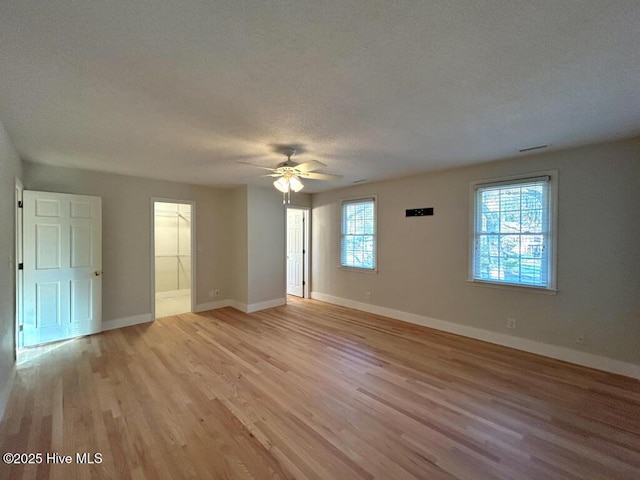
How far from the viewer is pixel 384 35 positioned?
55.1 inches

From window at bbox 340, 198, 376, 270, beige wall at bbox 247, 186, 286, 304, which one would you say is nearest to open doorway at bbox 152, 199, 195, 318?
beige wall at bbox 247, 186, 286, 304

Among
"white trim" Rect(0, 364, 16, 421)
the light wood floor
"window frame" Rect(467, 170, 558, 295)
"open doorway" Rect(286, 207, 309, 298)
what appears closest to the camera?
the light wood floor

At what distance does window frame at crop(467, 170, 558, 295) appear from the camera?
3350 mm

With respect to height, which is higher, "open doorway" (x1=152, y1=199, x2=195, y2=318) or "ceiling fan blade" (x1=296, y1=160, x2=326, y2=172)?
"ceiling fan blade" (x1=296, y1=160, x2=326, y2=172)

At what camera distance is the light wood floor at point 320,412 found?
70.4 inches

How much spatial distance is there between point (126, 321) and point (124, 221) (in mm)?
1612

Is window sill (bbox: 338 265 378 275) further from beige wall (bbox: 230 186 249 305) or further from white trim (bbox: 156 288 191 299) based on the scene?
white trim (bbox: 156 288 191 299)

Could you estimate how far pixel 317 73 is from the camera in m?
1.72

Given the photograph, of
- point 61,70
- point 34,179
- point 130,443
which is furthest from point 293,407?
point 34,179

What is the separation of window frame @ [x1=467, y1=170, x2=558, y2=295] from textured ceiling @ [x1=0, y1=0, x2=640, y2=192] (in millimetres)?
555

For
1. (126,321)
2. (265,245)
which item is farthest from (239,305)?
(126,321)

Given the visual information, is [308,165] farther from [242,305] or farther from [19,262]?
[19,262]

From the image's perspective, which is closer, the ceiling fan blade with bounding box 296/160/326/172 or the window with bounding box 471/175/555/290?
the ceiling fan blade with bounding box 296/160/326/172

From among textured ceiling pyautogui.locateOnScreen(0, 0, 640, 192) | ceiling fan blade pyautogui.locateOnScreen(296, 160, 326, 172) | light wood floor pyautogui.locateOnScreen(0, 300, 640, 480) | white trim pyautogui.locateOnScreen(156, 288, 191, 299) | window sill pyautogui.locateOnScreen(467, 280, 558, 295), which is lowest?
light wood floor pyautogui.locateOnScreen(0, 300, 640, 480)
